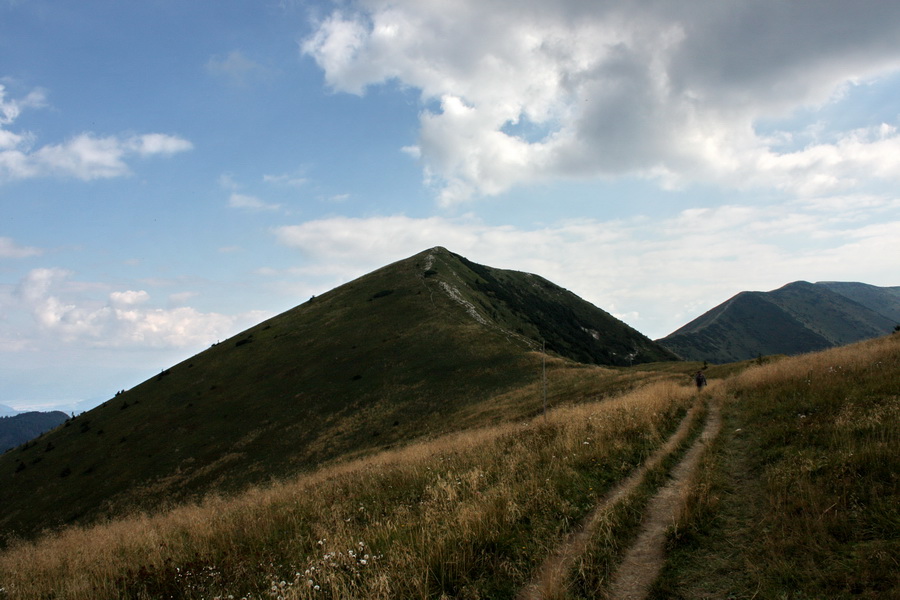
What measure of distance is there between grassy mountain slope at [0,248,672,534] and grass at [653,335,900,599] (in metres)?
22.6

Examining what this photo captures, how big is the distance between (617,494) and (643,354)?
9692 centimetres

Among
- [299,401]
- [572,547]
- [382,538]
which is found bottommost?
[572,547]

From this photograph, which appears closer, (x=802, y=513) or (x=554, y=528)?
(x=802, y=513)

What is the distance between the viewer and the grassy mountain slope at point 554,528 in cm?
531

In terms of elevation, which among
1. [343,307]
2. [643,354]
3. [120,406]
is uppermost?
[343,307]

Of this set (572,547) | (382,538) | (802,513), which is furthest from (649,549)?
(382,538)

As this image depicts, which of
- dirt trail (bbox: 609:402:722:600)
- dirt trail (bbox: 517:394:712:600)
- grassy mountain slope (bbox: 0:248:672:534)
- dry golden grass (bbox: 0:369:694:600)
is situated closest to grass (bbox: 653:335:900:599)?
dirt trail (bbox: 609:402:722:600)

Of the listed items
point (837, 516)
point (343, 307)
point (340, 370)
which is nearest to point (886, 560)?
point (837, 516)

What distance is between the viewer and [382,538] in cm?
695

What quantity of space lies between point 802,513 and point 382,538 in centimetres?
623

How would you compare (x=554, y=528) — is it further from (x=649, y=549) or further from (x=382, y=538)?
(x=382, y=538)

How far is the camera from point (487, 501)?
7336 mm

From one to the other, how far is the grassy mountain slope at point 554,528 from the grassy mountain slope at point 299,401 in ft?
70.5

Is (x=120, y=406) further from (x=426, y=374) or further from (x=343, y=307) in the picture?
(x=426, y=374)
